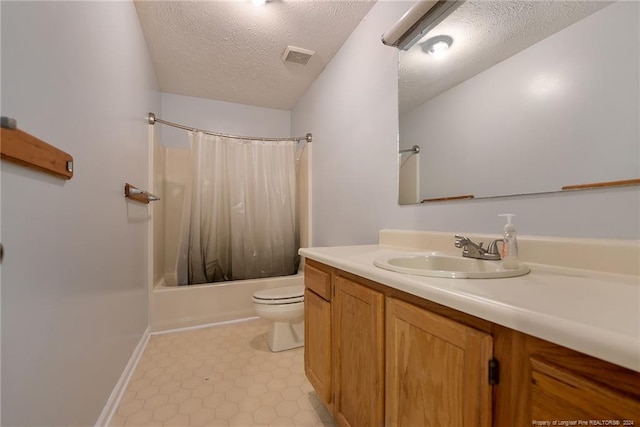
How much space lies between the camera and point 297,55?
2.17 m

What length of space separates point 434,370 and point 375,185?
1168mm

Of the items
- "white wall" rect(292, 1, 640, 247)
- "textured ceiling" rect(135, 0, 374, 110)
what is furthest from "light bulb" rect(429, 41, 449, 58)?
"textured ceiling" rect(135, 0, 374, 110)

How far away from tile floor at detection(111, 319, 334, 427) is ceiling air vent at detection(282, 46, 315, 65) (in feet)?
7.50

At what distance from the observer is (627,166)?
27.5 inches

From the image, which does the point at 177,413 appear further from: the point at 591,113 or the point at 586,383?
the point at 591,113

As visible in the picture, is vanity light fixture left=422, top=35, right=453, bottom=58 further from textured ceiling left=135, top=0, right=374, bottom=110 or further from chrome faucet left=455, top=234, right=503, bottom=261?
chrome faucet left=455, top=234, right=503, bottom=261

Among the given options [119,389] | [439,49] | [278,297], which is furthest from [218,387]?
[439,49]

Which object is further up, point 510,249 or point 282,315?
point 510,249

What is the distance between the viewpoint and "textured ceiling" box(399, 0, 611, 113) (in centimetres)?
85

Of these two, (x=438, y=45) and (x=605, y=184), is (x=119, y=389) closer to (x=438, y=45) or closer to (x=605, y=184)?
(x=605, y=184)

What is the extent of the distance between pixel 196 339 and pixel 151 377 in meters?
0.48

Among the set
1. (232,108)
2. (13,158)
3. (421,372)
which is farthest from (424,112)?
(232,108)

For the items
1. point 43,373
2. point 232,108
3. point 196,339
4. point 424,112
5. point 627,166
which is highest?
point 232,108

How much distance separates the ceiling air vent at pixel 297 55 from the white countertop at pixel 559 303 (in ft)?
6.52
